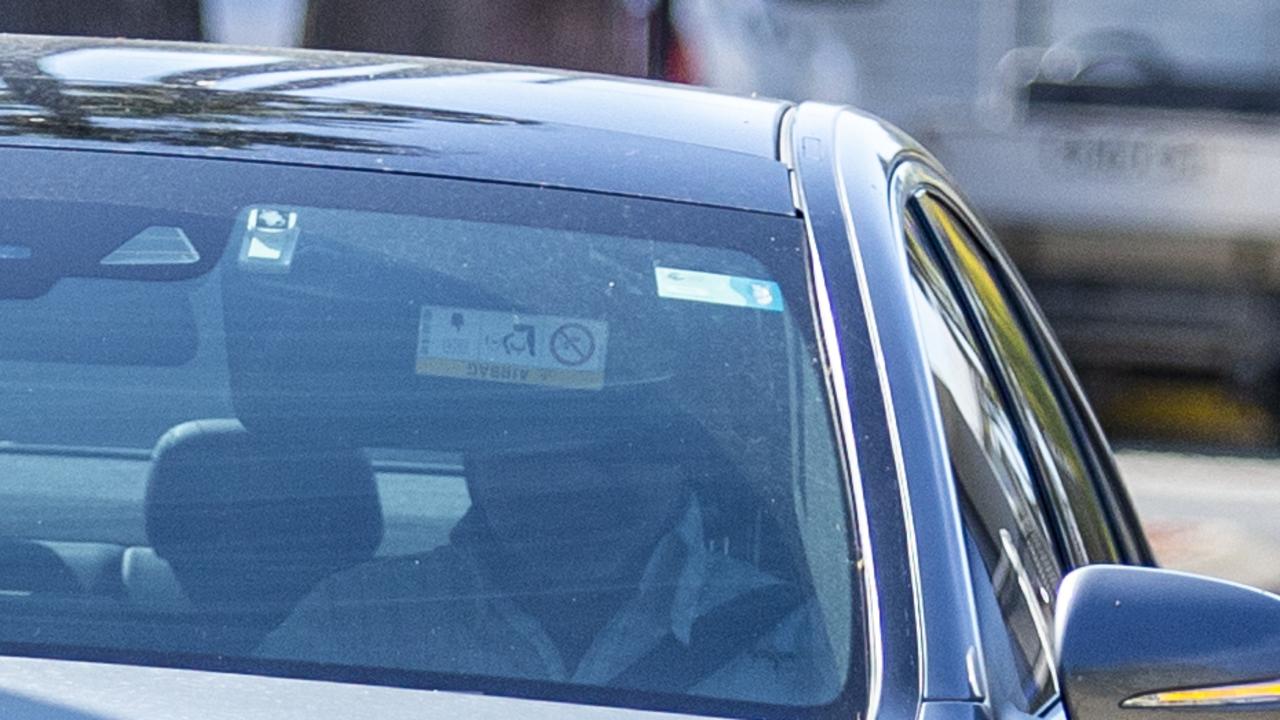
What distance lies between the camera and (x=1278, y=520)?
8.12 m

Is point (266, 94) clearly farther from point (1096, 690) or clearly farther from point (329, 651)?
point (1096, 690)

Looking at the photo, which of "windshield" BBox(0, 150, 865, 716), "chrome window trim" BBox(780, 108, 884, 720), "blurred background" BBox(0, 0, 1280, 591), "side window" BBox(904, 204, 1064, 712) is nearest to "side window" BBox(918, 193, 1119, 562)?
"side window" BBox(904, 204, 1064, 712)

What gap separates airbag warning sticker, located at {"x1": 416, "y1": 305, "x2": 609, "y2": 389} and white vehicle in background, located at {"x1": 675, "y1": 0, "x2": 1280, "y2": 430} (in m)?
7.25

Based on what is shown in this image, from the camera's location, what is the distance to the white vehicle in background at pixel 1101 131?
9.70m

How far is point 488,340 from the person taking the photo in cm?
227

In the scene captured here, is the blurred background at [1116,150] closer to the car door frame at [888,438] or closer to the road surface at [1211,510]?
the road surface at [1211,510]

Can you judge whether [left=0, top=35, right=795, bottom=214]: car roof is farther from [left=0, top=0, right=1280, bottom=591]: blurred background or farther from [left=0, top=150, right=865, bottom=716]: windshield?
[left=0, top=0, right=1280, bottom=591]: blurred background

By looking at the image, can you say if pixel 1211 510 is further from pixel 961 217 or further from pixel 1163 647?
pixel 1163 647

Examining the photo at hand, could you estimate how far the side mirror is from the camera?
202 cm

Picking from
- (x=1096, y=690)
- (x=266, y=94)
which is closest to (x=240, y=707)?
(x=1096, y=690)

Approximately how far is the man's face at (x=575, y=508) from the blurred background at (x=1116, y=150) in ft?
22.4

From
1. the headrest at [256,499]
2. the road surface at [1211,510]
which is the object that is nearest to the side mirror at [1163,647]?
the headrest at [256,499]

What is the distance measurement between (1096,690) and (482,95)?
1041 millimetres

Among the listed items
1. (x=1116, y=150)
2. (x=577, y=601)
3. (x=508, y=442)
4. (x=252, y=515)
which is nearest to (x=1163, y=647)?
(x=577, y=601)
